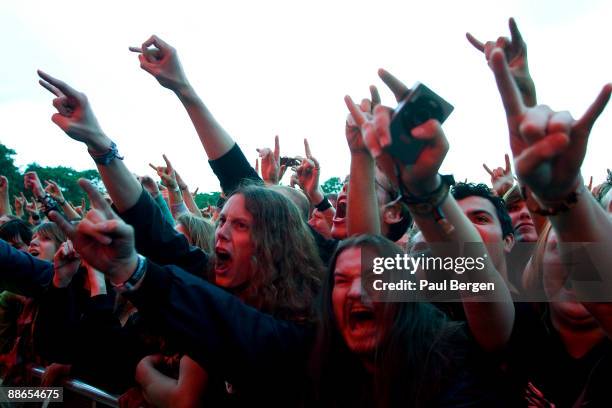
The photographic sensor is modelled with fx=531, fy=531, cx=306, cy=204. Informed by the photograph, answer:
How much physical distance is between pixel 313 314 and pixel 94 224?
0.90m

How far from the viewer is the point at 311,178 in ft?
12.4

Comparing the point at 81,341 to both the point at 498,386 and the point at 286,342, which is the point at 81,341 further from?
the point at 498,386

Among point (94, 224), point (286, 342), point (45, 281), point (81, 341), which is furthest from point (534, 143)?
point (45, 281)

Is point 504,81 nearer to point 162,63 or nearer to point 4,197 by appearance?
point 162,63

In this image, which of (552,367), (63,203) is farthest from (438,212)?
(63,203)

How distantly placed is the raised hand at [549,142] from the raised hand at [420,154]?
0.59ft

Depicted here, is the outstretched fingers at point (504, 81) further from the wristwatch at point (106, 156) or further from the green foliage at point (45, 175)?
the green foliage at point (45, 175)

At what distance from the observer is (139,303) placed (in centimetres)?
140

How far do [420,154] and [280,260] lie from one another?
1.08 metres

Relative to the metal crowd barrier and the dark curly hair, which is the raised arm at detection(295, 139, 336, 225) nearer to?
the dark curly hair

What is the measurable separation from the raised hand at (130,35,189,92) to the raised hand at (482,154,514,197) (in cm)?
274

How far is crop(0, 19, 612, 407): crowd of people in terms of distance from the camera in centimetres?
130

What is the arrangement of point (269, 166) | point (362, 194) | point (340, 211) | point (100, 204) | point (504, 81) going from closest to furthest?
point (504, 81) → point (100, 204) → point (362, 194) → point (340, 211) → point (269, 166)

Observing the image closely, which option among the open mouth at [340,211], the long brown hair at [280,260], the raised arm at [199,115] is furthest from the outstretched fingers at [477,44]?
the open mouth at [340,211]
